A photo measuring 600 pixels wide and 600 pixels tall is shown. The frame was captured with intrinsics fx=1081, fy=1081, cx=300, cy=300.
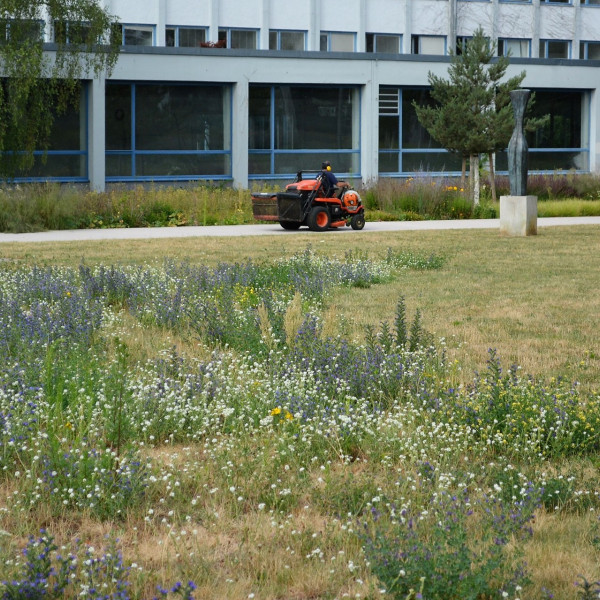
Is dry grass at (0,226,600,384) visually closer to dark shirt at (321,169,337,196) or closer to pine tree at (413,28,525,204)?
dark shirt at (321,169,337,196)

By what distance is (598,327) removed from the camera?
9250 millimetres

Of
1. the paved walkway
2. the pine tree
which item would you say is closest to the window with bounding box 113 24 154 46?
the pine tree

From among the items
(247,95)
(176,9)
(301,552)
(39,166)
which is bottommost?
(301,552)

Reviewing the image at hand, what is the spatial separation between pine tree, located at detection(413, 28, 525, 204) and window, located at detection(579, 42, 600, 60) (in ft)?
50.0

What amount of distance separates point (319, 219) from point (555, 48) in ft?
87.4

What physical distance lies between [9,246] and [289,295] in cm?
890

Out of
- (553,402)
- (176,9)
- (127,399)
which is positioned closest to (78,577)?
(127,399)

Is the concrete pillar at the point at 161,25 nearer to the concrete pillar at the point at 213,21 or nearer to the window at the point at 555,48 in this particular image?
the concrete pillar at the point at 213,21

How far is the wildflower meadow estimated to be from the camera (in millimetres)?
3662

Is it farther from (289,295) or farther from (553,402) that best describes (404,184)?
(553,402)

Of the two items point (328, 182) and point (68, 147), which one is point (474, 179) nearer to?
point (328, 182)

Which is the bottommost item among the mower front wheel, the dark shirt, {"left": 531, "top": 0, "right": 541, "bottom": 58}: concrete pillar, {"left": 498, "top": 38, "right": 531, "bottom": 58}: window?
the mower front wheel

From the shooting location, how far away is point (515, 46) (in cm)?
4428

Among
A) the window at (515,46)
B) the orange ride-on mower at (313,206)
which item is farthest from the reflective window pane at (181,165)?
Answer: the window at (515,46)
